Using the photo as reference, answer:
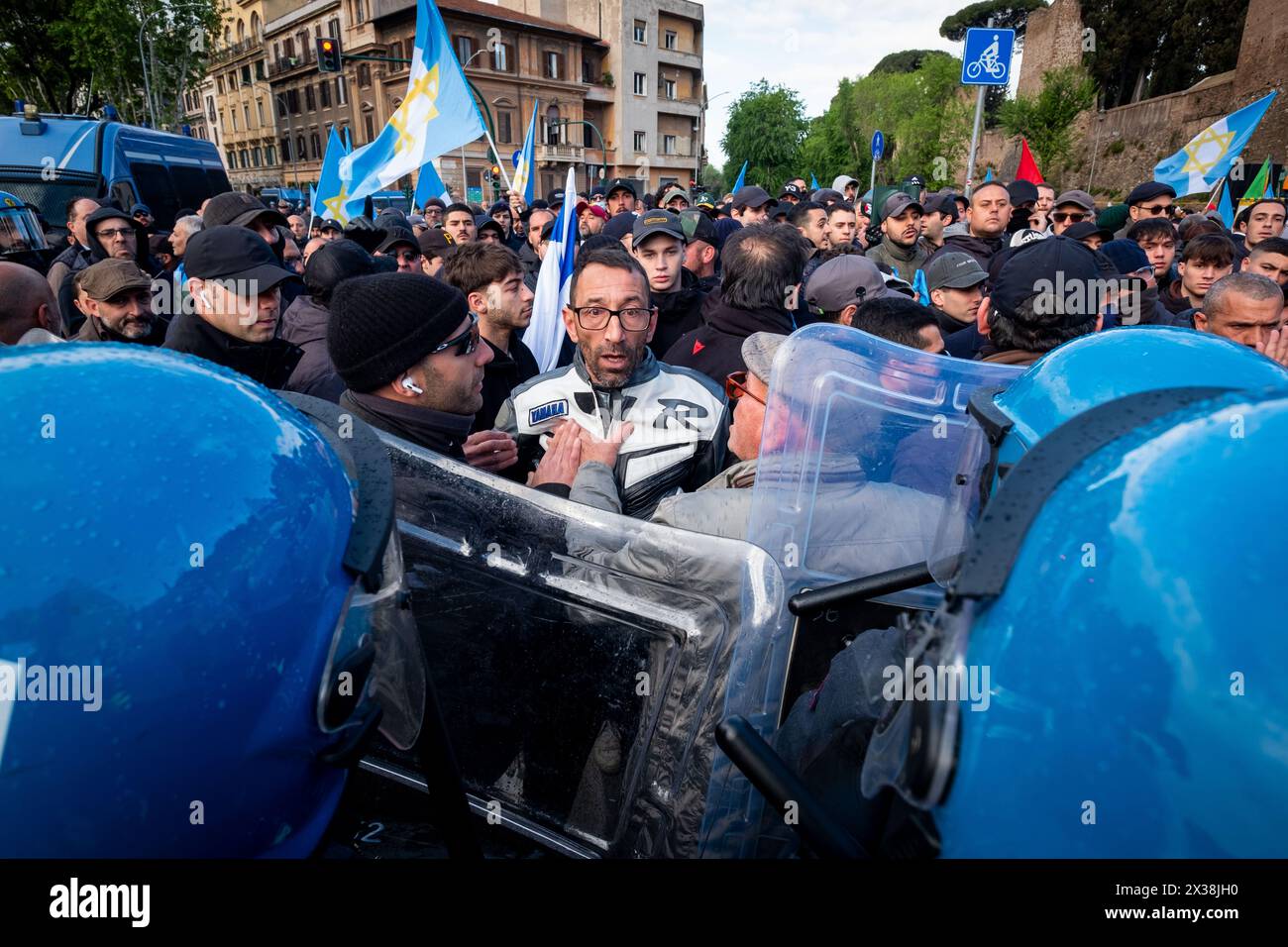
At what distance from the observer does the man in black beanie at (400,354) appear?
2.17 metres

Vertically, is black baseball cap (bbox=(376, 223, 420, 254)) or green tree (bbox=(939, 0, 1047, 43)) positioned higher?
green tree (bbox=(939, 0, 1047, 43))

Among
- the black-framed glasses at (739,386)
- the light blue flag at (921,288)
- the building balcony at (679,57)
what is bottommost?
the black-framed glasses at (739,386)

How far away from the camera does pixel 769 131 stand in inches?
2333

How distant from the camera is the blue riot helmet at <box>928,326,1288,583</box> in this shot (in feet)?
3.89

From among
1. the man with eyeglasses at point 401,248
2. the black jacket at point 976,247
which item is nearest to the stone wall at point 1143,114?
the black jacket at point 976,247

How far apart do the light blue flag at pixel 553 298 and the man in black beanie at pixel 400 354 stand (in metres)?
2.57

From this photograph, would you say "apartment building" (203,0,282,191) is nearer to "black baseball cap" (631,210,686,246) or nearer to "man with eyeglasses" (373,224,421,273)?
"man with eyeglasses" (373,224,421,273)

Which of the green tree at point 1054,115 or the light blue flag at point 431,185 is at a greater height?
the green tree at point 1054,115

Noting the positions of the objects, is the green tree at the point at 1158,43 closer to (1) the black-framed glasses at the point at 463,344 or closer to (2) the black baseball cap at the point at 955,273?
(2) the black baseball cap at the point at 955,273

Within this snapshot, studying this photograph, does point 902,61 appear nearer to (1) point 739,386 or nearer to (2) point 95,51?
(2) point 95,51

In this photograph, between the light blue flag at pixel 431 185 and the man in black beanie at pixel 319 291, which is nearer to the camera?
the man in black beanie at pixel 319 291

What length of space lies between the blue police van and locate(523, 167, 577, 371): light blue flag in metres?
9.66

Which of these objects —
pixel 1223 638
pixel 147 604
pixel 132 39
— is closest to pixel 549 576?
pixel 147 604

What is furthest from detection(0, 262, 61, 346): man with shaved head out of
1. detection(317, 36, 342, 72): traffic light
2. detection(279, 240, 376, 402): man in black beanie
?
detection(317, 36, 342, 72): traffic light
